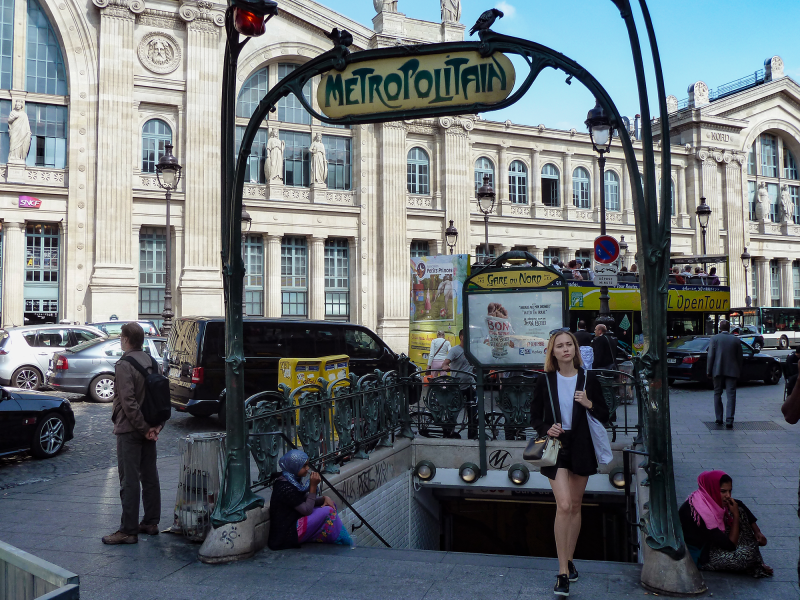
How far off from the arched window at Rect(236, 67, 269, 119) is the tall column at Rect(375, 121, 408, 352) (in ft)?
19.5

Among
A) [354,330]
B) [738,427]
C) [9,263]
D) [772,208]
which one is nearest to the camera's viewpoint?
[738,427]

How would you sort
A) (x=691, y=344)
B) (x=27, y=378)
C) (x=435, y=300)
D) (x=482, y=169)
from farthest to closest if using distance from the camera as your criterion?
(x=482, y=169) < (x=691, y=344) < (x=435, y=300) < (x=27, y=378)

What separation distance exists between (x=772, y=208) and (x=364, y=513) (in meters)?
51.2

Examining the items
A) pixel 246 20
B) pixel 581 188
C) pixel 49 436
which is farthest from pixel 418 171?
pixel 246 20

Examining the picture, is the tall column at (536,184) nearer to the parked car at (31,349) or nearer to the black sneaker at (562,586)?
the parked car at (31,349)

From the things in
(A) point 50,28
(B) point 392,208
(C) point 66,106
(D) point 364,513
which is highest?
(A) point 50,28

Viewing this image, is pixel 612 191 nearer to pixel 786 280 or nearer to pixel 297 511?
pixel 786 280

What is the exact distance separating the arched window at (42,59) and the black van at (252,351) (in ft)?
66.6

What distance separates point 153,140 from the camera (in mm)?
30531

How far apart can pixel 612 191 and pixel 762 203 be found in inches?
520

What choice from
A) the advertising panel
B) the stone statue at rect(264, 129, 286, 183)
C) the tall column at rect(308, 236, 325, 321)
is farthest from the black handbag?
the stone statue at rect(264, 129, 286, 183)

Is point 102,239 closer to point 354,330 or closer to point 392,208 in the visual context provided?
point 392,208

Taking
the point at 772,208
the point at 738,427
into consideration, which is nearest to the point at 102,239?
the point at 738,427

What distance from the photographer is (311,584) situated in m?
5.13
